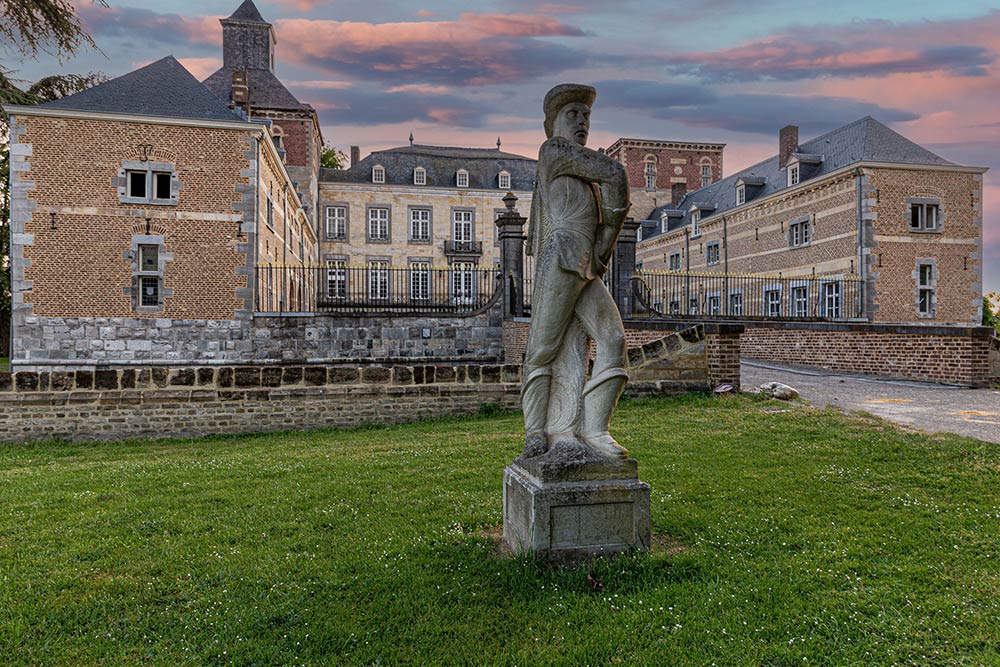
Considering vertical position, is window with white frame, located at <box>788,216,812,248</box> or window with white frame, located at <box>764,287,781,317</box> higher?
window with white frame, located at <box>788,216,812,248</box>

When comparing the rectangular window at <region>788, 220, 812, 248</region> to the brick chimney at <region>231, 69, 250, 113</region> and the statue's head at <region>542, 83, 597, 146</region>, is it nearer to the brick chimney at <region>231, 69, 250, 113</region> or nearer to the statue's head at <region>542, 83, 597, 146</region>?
the brick chimney at <region>231, 69, 250, 113</region>

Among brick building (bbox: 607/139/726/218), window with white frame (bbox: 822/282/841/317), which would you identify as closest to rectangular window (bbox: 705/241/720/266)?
window with white frame (bbox: 822/282/841/317)

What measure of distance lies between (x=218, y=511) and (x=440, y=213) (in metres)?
39.7

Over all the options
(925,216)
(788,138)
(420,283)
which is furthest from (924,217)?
(420,283)

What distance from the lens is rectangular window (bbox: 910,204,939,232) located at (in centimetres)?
2616

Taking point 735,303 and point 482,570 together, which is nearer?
point 482,570

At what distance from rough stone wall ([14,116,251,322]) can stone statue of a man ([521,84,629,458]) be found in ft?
61.8

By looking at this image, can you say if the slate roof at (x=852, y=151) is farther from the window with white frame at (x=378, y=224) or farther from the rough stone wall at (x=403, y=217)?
the window with white frame at (x=378, y=224)

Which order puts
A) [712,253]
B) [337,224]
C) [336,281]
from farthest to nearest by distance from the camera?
[337,224] < [712,253] < [336,281]

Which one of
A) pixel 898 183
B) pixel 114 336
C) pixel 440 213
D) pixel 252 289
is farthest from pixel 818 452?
pixel 440 213

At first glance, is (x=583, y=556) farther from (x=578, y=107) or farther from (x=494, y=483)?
(x=578, y=107)

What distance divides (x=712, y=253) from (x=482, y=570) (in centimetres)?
3568

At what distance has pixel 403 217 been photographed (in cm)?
4344

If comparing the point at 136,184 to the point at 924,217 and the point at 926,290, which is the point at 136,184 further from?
the point at 926,290
